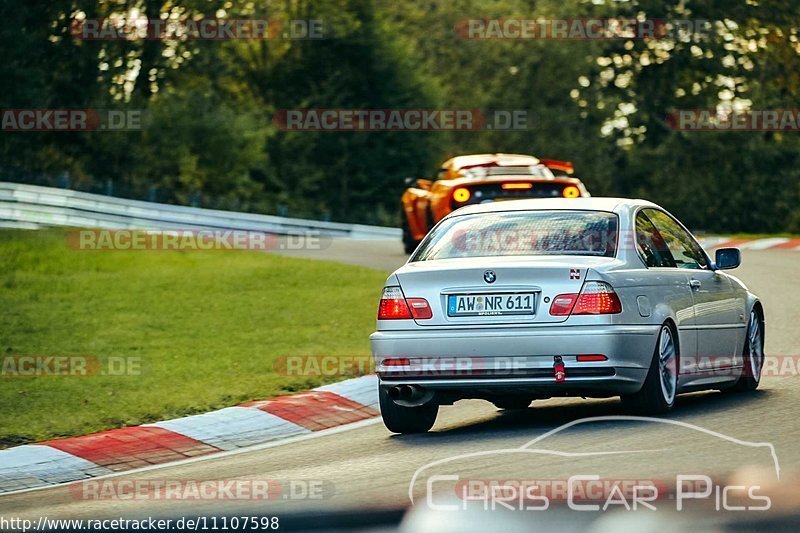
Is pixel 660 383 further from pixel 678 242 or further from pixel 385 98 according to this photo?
pixel 385 98

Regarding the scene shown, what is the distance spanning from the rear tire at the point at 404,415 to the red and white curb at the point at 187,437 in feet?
3.00

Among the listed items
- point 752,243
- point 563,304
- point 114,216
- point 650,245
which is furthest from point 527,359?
point 114,216

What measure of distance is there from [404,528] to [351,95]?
58.4 metres

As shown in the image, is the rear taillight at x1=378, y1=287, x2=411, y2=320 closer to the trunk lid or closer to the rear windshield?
the trunk lid

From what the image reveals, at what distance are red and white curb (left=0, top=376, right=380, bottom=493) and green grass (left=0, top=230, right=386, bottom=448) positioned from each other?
368 mm

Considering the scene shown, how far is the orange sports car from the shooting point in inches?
774

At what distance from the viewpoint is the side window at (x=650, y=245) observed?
10.2 meters

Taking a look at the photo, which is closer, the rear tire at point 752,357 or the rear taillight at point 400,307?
the rear taillight at point 400,307

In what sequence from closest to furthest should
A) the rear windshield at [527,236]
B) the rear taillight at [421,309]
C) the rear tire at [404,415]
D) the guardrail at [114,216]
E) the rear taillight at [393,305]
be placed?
the rear taillight at [421,309] < the rear taillight at [393,305] < the rear windshield at [527,236] < the rear tire at [404,415] < the guardrail at [114,216]

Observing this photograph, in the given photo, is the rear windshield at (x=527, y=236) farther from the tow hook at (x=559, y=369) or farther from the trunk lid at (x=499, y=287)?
the tow hook at (x=559, y=369)

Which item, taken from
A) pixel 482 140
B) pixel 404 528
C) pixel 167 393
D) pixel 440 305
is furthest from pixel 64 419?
pixel 482 140

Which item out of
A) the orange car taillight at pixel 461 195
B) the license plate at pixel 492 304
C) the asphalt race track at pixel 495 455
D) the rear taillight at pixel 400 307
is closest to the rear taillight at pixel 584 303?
the license plate at pixel 492 304

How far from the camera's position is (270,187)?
66000 mm

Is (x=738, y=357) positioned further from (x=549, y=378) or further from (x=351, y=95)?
(x=351, y=95)
